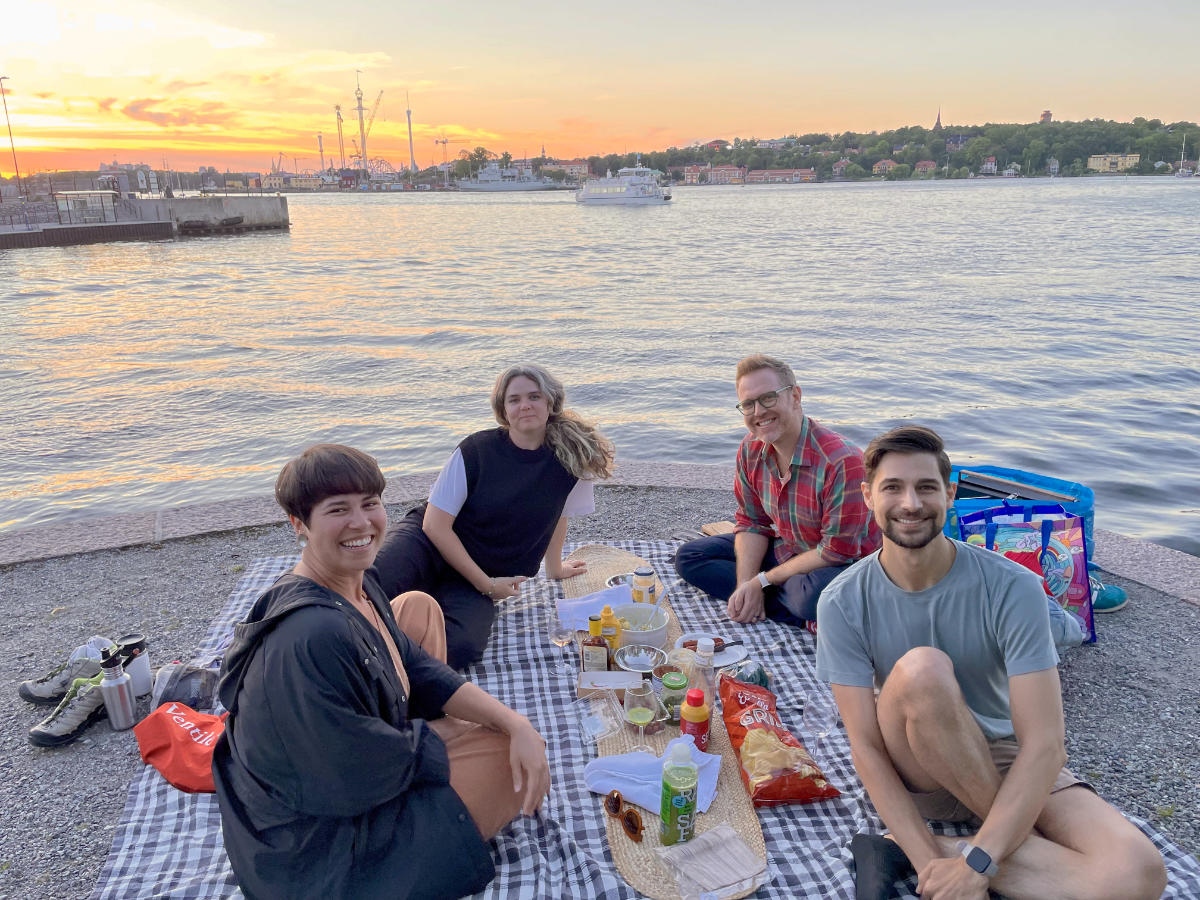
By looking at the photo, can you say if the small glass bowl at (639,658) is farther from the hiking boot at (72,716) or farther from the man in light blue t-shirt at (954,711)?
the hiking boot at (72,716)

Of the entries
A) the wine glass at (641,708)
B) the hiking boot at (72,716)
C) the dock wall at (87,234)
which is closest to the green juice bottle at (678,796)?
the wine glass at (641,708)

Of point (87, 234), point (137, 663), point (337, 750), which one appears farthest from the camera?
point (87, 234)

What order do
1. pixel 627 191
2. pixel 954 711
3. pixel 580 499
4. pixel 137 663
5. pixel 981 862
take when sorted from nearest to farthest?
pixel 981 862
pixel 954 711
pixel 137 663
pixel 580 499
pixel 627 191

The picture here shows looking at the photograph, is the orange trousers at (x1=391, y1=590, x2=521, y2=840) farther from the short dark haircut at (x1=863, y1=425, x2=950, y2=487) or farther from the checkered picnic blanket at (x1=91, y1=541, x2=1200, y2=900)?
the short dark haircut at (x1=863, y1=425, x2=950, y2=487)

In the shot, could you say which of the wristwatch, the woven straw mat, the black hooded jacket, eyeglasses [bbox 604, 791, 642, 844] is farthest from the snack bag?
the black hooded jacket

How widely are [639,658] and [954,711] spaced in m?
1.63

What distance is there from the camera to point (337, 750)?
2.08 m

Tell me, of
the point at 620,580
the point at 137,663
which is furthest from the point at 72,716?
the point at 620,580

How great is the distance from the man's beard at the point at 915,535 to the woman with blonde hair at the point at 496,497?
1.95 m

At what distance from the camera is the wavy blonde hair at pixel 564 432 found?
4129 millimetres

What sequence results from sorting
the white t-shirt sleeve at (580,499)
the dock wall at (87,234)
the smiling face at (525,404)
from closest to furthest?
1. the smiling face at (525,404)
2. the white t-shirt sleeve at (580,499)
3. the dock wall at (87,234)

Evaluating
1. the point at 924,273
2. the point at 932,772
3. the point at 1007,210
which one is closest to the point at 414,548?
the point at 932,772

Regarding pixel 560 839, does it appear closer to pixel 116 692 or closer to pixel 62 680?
pixel 116 692

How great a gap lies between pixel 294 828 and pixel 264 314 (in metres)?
19.9
